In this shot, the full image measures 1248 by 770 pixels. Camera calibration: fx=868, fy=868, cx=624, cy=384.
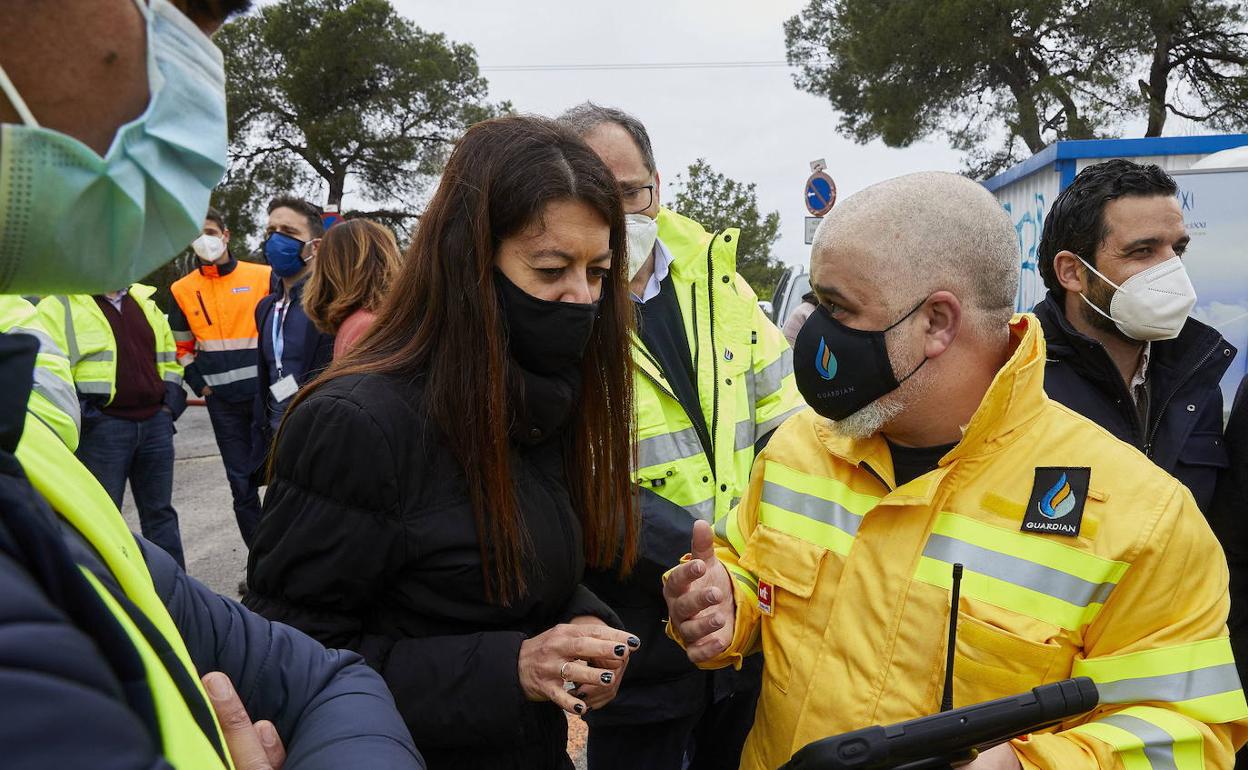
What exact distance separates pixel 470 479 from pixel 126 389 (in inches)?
165

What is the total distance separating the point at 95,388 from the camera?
4801 mm

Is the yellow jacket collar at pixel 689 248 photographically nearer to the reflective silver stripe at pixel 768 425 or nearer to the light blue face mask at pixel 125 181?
the reflective silver stripe at pixel 768 425

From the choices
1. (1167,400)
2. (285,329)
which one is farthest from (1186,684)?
(285,329)

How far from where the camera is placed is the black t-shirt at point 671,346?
2.55m

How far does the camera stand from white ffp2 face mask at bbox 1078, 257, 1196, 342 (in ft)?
9.27

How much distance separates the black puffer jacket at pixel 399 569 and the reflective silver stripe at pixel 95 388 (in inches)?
151

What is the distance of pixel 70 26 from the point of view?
2.43ft

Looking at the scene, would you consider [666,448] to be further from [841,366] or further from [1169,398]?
[1169,398]

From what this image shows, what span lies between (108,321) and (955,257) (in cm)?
478

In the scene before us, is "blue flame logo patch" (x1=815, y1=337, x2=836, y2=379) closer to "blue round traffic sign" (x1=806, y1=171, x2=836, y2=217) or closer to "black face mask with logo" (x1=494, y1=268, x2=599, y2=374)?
"black face mask with logo" (x1=494, y1=268, x2=599, y2=374)

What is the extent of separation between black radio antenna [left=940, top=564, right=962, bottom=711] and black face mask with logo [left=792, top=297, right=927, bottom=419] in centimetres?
41

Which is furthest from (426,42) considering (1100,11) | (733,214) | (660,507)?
(660,507)

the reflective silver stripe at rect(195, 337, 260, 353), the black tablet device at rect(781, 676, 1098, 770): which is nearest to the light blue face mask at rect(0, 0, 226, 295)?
the black tablet device at rect(781, 676, 1098, 770)

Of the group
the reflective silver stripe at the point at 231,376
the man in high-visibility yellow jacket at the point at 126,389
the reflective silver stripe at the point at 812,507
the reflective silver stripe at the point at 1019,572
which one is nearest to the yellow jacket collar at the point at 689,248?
the reflective silver stripe at the point at 812,507
